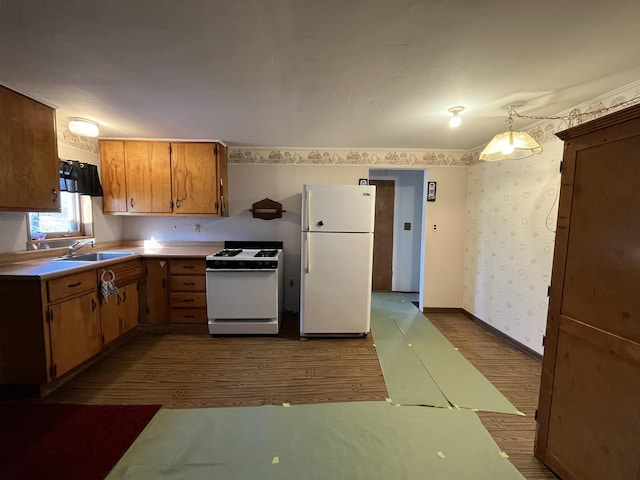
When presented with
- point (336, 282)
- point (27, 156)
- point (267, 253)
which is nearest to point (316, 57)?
point (336, 282)

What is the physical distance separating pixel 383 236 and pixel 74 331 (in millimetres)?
4081

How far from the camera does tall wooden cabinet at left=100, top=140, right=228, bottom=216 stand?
301cm

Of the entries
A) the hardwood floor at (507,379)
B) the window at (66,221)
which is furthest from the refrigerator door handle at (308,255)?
the window at (66,221)

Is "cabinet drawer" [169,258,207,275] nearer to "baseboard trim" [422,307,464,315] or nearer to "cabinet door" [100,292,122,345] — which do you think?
"cabinet door" [100,292,122,345]

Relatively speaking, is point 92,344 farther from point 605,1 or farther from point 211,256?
point 605,1

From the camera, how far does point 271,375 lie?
2.18 m

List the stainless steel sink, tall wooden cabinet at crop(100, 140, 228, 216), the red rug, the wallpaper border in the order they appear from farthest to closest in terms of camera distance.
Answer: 1. the wallpaper border
2. tall wooden cabinet at crop(100, 140, 228, 216)
3. the stainless steel sink
4. the red rug

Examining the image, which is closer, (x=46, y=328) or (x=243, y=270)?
(x=46, y=328)

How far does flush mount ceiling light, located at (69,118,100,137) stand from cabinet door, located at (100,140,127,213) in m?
0.49

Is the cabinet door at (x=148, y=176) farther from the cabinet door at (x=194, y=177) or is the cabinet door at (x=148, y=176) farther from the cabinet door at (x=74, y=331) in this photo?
the cabinet door at (x=74, y=331)

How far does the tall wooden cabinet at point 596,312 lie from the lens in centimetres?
104

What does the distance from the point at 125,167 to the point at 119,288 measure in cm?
146

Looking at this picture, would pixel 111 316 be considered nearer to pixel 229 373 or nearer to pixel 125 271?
pixel 125 271

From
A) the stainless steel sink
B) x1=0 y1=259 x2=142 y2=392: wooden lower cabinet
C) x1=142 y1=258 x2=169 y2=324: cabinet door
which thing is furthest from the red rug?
the stainless steel sink
